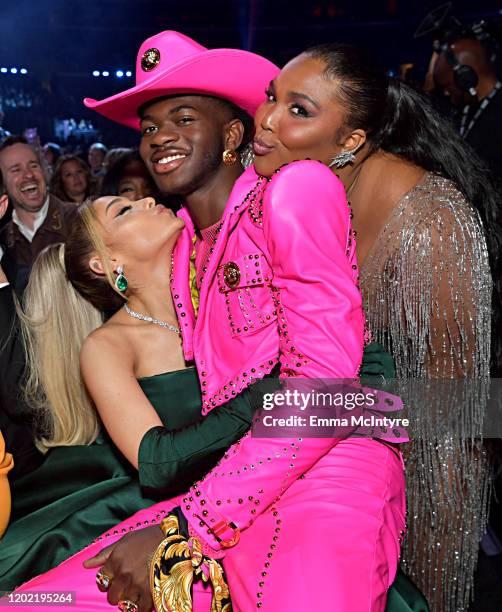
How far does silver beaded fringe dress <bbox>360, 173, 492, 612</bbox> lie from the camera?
1.98m

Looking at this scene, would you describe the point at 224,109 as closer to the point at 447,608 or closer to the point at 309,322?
the point at 309,322

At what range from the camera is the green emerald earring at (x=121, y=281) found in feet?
7.18

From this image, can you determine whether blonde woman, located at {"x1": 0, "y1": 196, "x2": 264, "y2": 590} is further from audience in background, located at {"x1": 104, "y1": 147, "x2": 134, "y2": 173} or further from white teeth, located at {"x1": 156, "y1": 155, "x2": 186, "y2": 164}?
audience in background, located at {"x1": 104, "y1": 147, "x2": 134, "y2": 173}

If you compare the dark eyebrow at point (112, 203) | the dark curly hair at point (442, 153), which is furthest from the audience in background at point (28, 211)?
the dark curly hair at point (442, 153)

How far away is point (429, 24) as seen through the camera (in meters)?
4.38

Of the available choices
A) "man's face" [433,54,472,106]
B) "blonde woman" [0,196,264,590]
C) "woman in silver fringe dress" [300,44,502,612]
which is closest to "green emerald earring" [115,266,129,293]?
"blonde woman" [0,196,264,590]

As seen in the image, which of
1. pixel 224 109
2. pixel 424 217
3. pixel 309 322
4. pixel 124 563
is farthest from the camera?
pixel 224 109

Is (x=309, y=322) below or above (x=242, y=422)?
above

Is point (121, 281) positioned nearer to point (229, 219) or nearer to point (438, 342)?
point (229, 219)

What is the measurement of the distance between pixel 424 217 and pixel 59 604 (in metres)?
1.39

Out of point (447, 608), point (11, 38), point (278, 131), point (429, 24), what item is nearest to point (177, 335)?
point (278, 131)

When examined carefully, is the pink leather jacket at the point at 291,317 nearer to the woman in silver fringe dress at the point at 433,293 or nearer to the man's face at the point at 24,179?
the woman in silver fringe dress at the point at 433,293

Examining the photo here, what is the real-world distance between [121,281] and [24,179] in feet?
10.2

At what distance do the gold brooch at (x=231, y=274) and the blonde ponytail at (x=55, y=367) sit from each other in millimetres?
835
